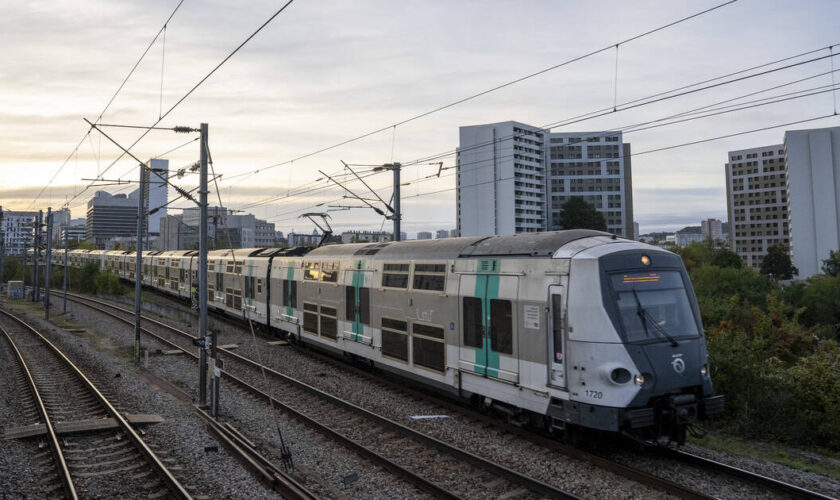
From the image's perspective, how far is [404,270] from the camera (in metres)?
14.3

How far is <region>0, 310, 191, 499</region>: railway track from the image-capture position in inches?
362

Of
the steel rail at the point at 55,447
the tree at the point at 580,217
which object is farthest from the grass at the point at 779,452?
the tree at the point at 580,217

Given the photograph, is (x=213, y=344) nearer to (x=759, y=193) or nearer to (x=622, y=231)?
(x=622, y=231)

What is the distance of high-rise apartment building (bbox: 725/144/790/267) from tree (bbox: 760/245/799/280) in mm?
18978

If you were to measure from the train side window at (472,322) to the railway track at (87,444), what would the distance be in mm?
5847

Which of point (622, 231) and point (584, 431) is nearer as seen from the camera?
point (584, 431)

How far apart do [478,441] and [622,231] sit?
105732 mm

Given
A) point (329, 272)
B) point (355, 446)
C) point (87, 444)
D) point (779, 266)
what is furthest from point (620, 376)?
point (779, 266)

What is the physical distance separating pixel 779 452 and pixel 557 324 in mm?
4697

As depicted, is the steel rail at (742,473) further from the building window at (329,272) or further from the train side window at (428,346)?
the building window at (329,272)

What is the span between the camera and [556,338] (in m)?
9.73

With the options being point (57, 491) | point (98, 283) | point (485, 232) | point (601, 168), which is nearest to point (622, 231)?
point (601, 168)

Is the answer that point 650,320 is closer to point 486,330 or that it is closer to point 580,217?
point 486,330

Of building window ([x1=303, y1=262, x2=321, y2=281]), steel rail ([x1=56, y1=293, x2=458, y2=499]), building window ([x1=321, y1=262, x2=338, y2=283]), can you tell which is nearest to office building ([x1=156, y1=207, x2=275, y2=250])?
building window ([x1=303, y1=262, x2=321, y2=281])
